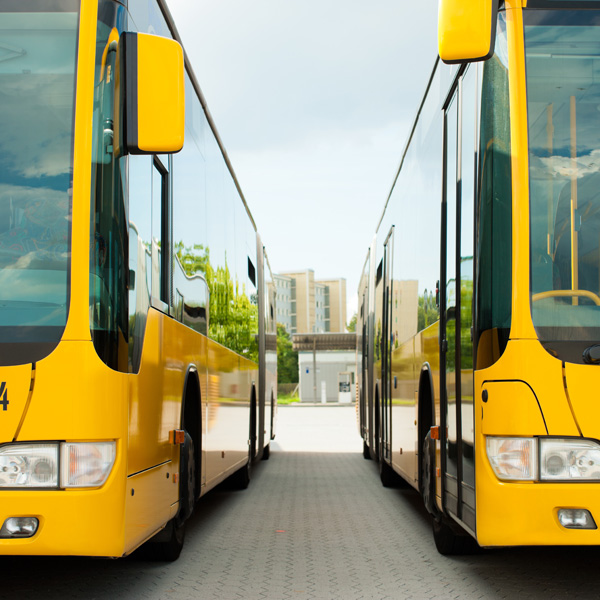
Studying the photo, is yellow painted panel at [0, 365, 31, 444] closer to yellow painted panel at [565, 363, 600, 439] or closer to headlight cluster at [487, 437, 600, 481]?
headlight cluster at [487, 437, 600, 481]

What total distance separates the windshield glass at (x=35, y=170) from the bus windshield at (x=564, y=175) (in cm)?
243

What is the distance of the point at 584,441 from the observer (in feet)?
14.3

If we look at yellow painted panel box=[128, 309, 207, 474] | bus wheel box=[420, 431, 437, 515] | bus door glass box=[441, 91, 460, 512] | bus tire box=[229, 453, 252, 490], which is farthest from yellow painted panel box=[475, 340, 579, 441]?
bus tire box=[229, 453, 252, 490]

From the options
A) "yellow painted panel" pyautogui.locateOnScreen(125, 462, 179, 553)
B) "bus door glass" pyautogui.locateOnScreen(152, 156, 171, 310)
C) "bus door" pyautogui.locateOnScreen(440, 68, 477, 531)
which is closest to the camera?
"yellow painted panel" pyautogui.locateOnScreen(125, 462, 179, 553)

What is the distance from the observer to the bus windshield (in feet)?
14.8

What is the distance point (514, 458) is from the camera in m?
4.41

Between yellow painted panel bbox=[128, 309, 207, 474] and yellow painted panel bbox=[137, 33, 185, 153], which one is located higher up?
yellow painted panel bbox=[137, 33, 185, 153]

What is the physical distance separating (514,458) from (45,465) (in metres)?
2.31

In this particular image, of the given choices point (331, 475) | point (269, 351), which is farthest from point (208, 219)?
point (269, 351)

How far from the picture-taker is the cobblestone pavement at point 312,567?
564cm

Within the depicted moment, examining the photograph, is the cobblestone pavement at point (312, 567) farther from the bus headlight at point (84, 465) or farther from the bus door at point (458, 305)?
the bus headlight at point (84, 465)

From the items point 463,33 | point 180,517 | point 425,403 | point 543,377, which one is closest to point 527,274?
point 543,377

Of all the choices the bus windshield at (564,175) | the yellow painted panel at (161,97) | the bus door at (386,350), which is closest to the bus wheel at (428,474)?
the bus windshield at (564,175)

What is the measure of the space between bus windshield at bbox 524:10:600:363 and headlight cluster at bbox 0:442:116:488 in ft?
7.80
